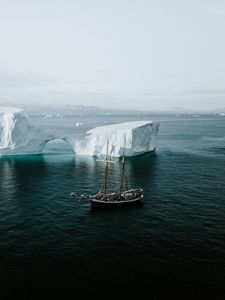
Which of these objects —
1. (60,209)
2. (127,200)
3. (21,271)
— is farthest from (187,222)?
(21,271)

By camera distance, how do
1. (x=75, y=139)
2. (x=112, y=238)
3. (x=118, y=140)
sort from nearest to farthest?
(x=112, y=238)
(x=118, y=140)
(x=75, y=139)

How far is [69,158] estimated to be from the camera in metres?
108

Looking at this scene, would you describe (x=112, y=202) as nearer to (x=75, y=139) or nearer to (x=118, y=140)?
(x=118, y=140)

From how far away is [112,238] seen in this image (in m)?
49.4

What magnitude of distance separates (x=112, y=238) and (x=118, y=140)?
199 feet

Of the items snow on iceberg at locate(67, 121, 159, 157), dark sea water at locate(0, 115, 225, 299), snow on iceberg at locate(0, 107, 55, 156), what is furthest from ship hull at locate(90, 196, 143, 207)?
snow on iceberg at locate(0, 107, 55, 156)

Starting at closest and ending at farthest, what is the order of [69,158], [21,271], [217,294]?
[217,294] → [21,271] → [69,158]

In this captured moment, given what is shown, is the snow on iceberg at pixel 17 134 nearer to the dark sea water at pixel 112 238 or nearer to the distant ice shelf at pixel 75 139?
the distant ice shelf at pixel 75 139

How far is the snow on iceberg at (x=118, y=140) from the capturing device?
353 ft

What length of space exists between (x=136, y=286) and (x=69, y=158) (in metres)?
74.1

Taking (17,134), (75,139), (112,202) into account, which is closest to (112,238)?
(112,202)

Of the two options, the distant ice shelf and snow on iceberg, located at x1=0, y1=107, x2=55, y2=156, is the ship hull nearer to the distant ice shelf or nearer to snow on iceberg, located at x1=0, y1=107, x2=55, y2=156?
the distant ice shelf

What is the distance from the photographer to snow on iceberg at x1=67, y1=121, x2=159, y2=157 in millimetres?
107500

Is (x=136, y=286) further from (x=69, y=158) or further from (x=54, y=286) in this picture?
(x=69, y=158)
